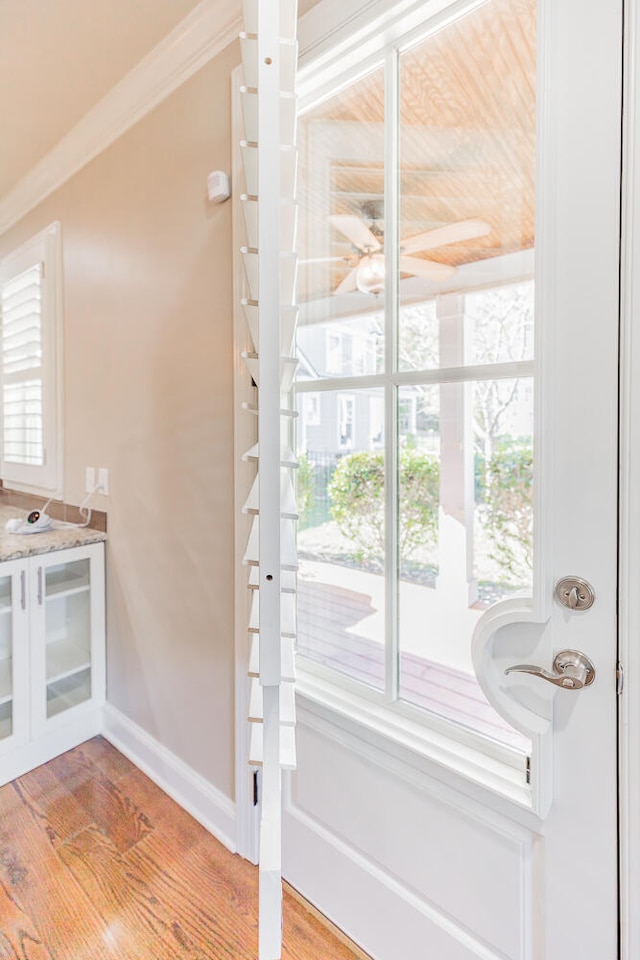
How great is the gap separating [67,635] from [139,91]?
210 centimetres

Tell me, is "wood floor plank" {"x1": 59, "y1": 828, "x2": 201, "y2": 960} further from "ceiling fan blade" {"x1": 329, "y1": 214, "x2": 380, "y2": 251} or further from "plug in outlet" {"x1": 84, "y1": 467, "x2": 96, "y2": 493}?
"ceiling fan blade" {"x1": 329, "y1": 214, "x2": 380, "y2": 251}

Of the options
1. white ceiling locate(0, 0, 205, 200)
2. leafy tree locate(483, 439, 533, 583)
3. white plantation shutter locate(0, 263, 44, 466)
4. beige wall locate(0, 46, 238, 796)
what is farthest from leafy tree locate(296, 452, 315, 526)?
white plantation shutter locate(0, 263, 44, 466)

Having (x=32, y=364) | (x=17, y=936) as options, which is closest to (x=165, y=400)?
(x=32, y=364)

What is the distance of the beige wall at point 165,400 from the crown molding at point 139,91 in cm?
5

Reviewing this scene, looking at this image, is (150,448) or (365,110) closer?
(365,110)

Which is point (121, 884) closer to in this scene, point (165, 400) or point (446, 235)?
point (165, 400)

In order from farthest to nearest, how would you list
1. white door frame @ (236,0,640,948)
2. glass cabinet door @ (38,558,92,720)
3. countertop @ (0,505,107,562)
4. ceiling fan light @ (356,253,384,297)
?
1. glass cabinet door @ (38,558,92,720)
2. countertop @ (0,505,107,562)
3. ceiling fan light @ (356,253,384,297)
4. white door frame @ (236,0,640,948)

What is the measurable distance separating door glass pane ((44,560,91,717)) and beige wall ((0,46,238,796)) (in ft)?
0.37

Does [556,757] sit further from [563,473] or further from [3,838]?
[3,838]

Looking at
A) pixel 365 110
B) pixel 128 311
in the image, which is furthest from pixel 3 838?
pixel 365 110

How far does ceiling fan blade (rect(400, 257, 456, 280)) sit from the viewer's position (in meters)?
0.95

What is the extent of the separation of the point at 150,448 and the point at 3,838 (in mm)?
1307

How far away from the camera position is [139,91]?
61.6 inches

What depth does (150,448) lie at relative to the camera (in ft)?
5.39
